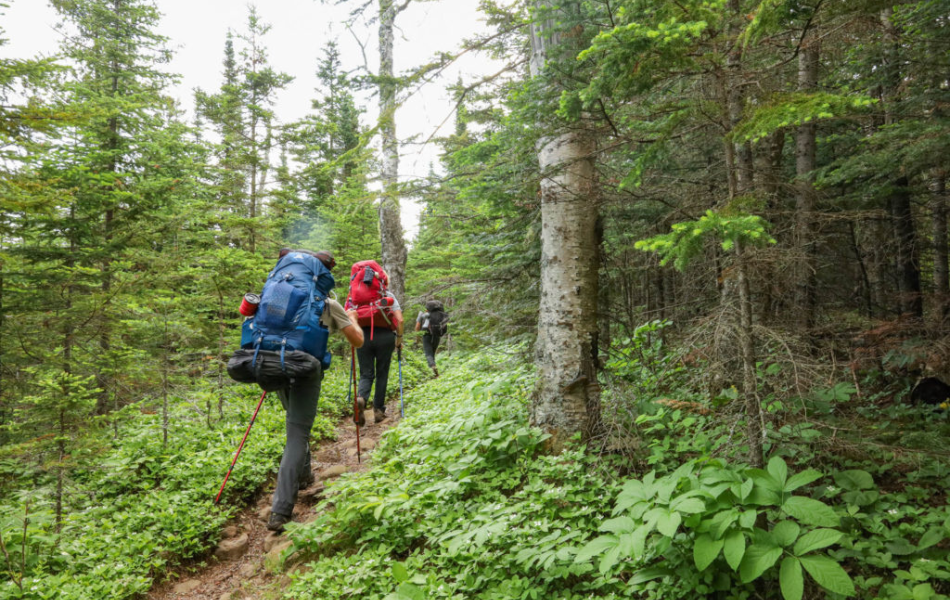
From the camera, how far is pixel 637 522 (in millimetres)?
2695

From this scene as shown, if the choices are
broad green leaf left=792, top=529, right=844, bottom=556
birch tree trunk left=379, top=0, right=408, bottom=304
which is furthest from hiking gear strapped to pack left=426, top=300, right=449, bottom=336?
broad green leaf left=792, top=529, right=844, bottom=556

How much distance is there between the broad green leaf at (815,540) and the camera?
87.6 inches

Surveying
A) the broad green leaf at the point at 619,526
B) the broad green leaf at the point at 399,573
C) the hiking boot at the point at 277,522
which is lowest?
the hiking boot at the point at 277,522

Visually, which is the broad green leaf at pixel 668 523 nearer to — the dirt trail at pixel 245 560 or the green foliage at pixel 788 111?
the green foliage at pixel 788 111

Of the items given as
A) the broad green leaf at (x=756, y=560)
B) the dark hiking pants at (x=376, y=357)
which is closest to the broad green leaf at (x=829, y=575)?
the broad green leaf at (x=756, y=560)

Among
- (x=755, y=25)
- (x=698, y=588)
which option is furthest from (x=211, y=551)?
(x=755, y=25)

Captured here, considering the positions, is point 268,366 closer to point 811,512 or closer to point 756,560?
point 756,560

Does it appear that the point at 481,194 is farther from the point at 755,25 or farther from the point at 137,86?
the point at 137,86

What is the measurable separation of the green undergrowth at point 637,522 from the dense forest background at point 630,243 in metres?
0.08

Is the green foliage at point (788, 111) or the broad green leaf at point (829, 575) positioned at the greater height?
the green foliage at point (788, 111)

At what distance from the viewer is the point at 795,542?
2365mm

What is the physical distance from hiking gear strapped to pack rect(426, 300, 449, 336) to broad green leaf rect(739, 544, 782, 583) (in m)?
10.0

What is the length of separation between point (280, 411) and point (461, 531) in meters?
5.84

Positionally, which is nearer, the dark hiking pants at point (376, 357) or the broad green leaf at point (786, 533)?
the broad green leaf at point (786, 533)
